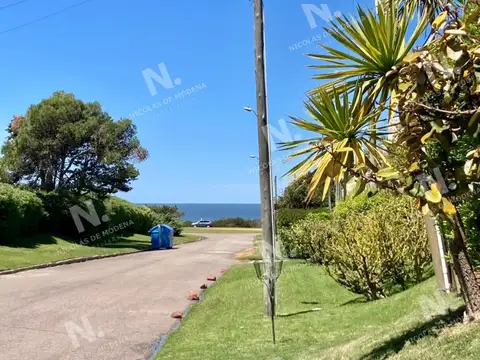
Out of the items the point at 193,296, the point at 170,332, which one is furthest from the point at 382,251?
the point at 193,296

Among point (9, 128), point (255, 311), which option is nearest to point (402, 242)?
point (255, 311)

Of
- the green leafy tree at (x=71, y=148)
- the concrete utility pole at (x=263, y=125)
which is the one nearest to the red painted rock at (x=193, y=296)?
the concrete utility pole at (x=263, y=125)

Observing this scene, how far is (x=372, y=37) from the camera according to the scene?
4062 millimetres

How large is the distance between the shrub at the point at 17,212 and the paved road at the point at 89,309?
261 inches

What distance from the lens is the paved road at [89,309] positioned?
7.01 m

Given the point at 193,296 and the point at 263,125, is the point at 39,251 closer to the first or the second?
the point at 193,296

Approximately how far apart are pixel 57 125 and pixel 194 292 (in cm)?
1862

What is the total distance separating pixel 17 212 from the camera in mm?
23047

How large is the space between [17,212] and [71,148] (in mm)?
6082

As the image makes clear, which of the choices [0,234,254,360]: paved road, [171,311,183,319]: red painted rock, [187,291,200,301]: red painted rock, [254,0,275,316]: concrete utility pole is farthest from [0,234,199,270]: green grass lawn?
[254,0,275,316]: concrete utility pole

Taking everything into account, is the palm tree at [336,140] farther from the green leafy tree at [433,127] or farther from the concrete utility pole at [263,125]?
the concrete utility pole at [263,125]

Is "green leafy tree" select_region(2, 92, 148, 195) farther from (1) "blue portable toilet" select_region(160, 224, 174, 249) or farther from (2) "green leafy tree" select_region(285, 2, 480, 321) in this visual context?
(2) "green leafy tree" select_region(285, 2, 480, 321)

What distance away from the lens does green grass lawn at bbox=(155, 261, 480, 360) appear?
4.17 m

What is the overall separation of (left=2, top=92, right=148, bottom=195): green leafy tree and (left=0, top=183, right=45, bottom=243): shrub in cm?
297
